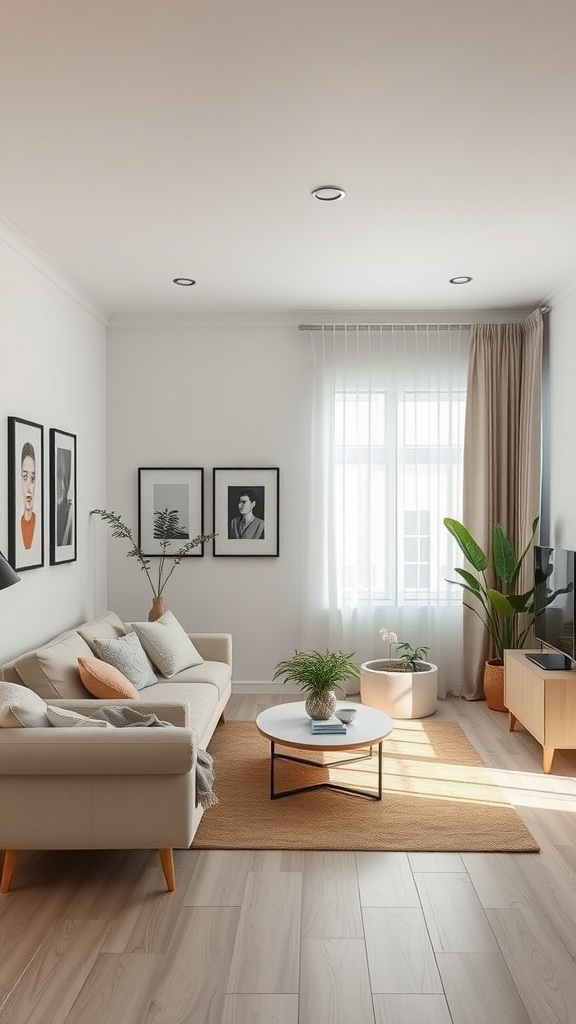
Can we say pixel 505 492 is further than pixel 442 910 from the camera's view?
Yes

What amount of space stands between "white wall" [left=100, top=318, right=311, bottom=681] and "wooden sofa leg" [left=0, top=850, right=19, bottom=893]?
10.2 ft

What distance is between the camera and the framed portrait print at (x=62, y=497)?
4.73 meters

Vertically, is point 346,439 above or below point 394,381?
below

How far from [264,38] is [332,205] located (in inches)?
54.1

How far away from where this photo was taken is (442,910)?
110 inches

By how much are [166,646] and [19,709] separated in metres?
1.80

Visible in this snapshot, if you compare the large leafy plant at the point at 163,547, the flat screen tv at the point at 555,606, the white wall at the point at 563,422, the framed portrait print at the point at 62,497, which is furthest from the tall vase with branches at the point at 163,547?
the white wall at the point at 563,422

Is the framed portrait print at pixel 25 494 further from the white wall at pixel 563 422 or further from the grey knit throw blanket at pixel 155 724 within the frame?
the white wall at pixel 563 422

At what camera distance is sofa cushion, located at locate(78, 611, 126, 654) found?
4.36 metres

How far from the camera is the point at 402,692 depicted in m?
5.28

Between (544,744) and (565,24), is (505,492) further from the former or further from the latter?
(565,24)

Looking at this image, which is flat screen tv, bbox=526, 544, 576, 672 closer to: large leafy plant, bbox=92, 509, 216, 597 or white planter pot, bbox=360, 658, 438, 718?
white planter pot, bbox=360, 658, 438, 718

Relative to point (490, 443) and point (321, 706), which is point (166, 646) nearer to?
point (321, 706)

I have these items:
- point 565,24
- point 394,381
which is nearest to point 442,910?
point 565,24
